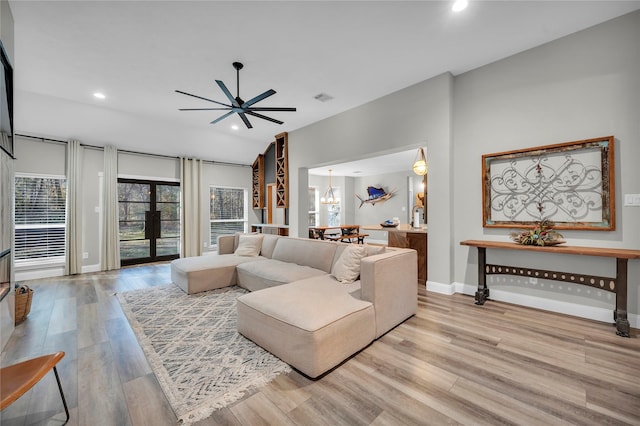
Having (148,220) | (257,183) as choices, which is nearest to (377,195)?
(257,183)

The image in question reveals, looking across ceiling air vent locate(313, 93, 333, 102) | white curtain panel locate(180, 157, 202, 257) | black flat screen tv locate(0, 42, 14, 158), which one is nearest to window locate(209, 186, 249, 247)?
white curtain panel locate(180, 157, 202, 257)

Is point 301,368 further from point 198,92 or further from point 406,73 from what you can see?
point 198,92

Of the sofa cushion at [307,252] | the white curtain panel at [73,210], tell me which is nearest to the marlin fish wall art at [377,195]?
the sofa cushion at [307,252]

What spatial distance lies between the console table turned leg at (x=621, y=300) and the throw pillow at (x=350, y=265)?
236cm

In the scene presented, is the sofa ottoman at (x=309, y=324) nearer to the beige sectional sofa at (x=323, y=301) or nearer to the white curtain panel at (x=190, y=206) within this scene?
the beige sectional sofa at (x=323, y=301)

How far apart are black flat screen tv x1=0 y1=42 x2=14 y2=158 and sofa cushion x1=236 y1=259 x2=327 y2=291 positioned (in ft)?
8.56

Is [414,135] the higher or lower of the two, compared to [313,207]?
higher

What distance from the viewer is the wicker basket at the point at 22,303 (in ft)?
9.65

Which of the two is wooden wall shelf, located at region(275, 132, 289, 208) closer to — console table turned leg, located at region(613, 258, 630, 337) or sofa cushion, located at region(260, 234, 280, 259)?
sofa cushion, located at region(260, 234, 280, 259)

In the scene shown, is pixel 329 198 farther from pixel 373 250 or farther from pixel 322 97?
pixel 373 250

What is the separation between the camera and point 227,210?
7793 millimetres

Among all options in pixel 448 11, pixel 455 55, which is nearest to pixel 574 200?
pixel 455 55

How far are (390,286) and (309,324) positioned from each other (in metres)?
0.99

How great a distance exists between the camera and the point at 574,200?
296cm
